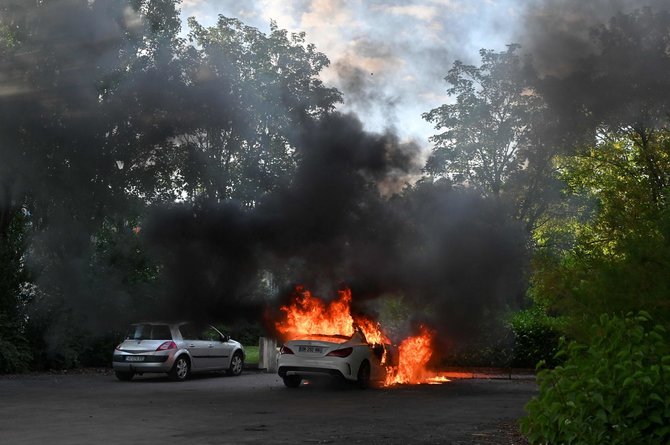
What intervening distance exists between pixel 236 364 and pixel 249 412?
32.8ft

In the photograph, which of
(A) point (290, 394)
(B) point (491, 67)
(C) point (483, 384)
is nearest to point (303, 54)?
(B) point (491, 67)

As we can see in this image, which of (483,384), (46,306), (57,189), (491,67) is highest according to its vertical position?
(491,67)

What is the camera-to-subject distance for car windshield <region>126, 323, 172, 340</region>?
21578 mm

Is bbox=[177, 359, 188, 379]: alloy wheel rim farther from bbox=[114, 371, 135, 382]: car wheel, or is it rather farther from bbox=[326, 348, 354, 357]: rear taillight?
bbox=[326, 348, 354, 357]: rear taillight

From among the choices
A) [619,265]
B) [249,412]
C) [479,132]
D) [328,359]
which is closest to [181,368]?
[328,359]

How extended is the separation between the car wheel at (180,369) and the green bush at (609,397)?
52.9 feet

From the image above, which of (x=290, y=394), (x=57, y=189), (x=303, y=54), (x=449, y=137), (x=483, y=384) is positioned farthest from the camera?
(x=449, y=137)

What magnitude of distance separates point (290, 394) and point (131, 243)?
12337 millimetres

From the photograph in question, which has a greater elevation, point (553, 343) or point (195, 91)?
point (195, 91)

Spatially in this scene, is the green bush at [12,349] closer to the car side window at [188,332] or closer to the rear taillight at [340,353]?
the car side window at [188,332]

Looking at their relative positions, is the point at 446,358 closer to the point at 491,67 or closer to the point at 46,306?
the point at 46,306

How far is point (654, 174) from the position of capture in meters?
18.6

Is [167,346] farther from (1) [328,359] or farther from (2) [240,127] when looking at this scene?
(2) [240,127]

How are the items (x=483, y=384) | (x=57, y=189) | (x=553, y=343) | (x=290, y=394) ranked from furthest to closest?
(x=553, y=343), (x=57, y=189), (x=483, y=384), (x=290, y=394)
